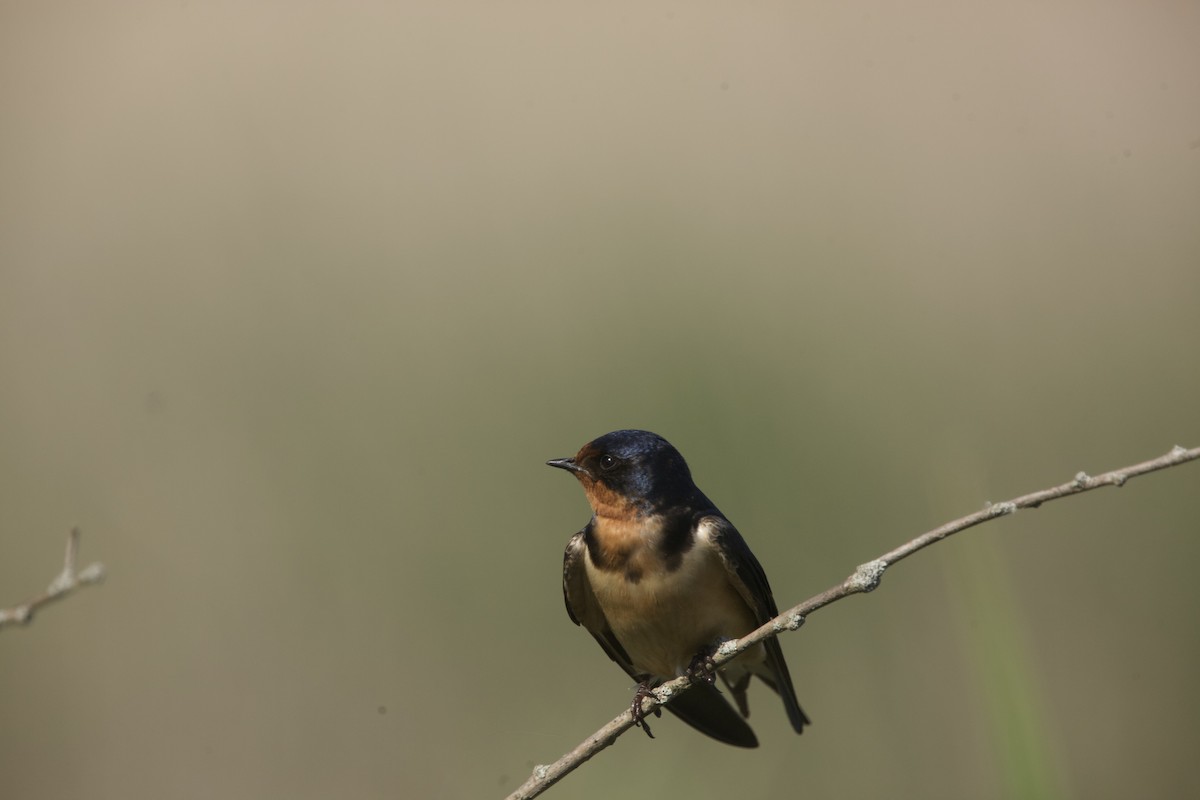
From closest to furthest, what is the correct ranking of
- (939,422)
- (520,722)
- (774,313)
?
1. (520,722)
2. (939,422)
3. (774,313)

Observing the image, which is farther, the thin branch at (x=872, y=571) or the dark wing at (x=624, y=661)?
the dark wing at (x=624, y=661)

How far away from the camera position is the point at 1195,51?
5.48 metres

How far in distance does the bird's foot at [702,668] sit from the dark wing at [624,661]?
0.44 feet

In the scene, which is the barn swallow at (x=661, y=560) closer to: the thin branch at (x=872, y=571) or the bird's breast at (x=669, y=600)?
the bird's breast at (x=669, y=600)

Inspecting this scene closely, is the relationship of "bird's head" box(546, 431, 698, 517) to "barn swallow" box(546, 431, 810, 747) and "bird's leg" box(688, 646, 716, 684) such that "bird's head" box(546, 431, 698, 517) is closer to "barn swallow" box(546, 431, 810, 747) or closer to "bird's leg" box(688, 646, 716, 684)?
"barn swallow" box(546, 431, 810, 747)

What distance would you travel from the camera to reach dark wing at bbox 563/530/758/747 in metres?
2.69

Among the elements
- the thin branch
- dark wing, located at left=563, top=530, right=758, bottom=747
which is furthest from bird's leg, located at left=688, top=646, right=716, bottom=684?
the thin branch

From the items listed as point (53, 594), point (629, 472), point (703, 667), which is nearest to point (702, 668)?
point (703, 667)

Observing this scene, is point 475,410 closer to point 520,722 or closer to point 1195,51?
point 520,722

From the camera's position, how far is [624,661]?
2.79m

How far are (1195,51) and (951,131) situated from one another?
1.07 meters

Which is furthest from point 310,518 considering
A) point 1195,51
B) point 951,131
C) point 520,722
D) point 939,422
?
point 1195,51

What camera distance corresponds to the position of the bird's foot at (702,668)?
238 centimetres

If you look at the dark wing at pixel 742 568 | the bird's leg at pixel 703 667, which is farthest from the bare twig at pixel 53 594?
the dark wing at pixel 742 568
